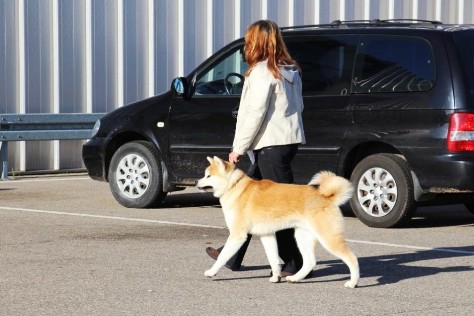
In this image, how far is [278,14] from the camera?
2084 centimetres

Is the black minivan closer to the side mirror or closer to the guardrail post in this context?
the side mirror

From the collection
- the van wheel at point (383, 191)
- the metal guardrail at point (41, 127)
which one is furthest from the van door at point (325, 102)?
the metal guardrail at point (41, 127)

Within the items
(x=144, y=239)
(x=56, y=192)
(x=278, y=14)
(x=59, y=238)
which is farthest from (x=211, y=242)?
(x=278, y=14)

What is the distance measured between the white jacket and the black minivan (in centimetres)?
286

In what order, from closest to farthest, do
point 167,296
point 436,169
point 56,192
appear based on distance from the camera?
point 167,296 → point 436,169 → point 56,192

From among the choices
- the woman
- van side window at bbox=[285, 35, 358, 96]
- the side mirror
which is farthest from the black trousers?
the side mirror

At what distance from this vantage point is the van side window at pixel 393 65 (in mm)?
11484

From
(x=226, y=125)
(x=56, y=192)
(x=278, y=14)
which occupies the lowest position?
(x=56, y=192)

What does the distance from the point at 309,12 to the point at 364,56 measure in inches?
374

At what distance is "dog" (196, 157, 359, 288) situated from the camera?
821 cm

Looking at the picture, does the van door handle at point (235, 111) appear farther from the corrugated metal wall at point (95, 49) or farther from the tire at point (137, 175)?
the corrugated metal wall at point (95, 49)

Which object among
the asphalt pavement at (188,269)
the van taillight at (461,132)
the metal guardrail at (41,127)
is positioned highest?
the van taillight at (461,132)

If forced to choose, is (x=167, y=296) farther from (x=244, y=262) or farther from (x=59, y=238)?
(x=59, y=238)

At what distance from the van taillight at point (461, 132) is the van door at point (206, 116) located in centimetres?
237
